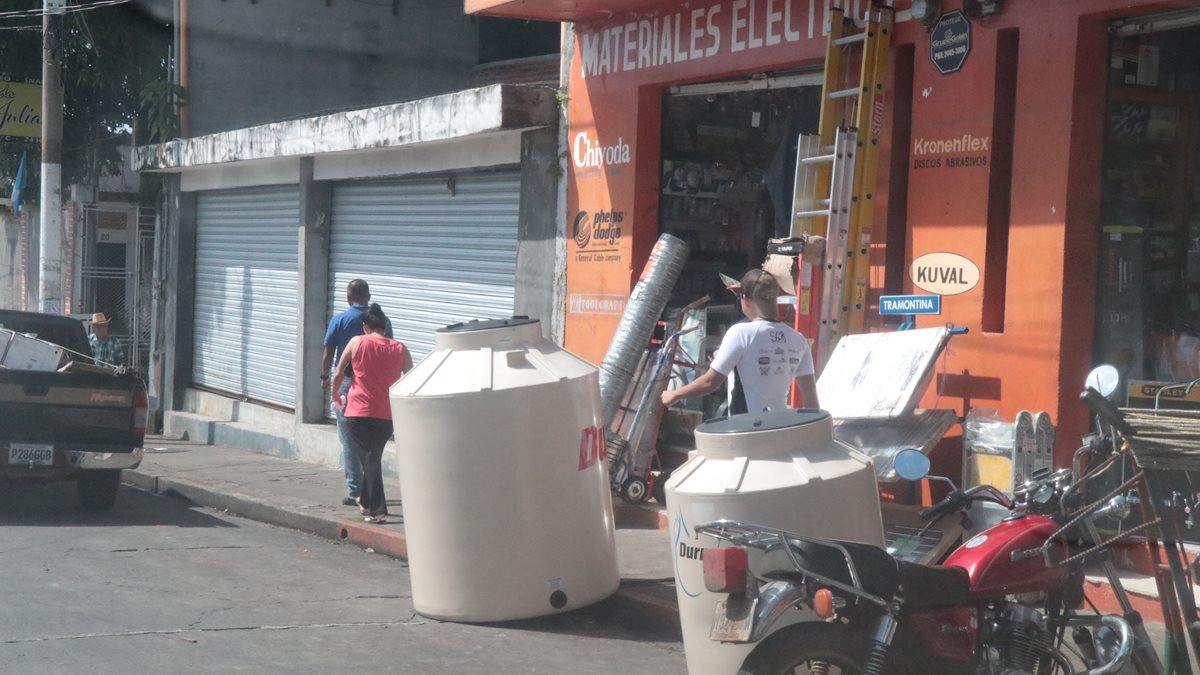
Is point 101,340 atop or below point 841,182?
below

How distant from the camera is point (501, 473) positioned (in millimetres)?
6629

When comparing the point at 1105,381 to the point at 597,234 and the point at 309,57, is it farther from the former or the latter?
the point at 309,57

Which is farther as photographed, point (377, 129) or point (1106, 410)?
point (377, 129)

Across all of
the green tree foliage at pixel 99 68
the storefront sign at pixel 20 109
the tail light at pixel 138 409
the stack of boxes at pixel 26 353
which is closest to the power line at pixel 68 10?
the green tree foliage at pixel 99 68

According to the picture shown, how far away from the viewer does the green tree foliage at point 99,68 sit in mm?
18969

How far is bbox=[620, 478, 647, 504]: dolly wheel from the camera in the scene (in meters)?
9.73

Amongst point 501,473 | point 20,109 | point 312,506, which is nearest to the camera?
point 501,473

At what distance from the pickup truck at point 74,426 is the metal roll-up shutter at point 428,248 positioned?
3.24 meters

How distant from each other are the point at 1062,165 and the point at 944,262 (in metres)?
1.00

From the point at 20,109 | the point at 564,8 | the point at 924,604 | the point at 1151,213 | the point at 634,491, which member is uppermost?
the point at 20,109

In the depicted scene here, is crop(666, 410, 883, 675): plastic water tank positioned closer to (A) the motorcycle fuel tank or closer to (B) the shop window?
(A) the motorcycle fuel tank

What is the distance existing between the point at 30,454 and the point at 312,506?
2.25 meters

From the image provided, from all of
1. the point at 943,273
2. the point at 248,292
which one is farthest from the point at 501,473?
the point at 248,292

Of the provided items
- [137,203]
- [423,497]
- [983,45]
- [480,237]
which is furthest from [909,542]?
[137,203]
